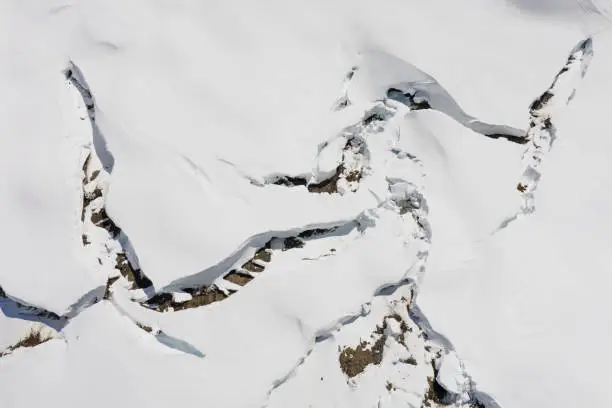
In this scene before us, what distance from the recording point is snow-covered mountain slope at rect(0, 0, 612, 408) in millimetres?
1626

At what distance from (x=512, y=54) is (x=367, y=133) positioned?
0.67 meters

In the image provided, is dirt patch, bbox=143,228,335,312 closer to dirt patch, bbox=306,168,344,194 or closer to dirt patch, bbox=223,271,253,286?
dirt patch, bbox=223,271,253,286

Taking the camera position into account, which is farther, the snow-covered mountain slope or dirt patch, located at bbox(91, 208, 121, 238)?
dirt patch, located at bbox(91, 208, 121, 238)

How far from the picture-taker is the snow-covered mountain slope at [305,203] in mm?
1626

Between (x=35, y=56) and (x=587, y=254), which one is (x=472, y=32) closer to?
(x=587, y=254)

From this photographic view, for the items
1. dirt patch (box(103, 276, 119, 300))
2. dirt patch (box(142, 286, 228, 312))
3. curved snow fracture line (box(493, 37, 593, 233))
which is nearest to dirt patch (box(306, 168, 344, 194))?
dirt patch (box(142, 286, 228, 312))

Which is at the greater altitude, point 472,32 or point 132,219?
point 472,32

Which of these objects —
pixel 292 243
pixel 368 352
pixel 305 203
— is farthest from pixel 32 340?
pixel 368 352

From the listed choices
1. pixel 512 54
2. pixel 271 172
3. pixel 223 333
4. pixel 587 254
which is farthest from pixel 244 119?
pixel 587 254

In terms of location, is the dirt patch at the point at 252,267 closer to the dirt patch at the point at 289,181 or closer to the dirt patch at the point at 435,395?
the dirt patch at the point at 289,181

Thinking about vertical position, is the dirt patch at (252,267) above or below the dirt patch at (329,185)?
below

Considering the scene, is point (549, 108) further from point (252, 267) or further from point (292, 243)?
point (252, 267)

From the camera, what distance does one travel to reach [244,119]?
1.80 metres

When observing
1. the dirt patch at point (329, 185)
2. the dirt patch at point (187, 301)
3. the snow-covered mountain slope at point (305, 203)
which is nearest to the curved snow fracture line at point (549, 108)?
the snow-covered mountain slope at point (305, 203)
